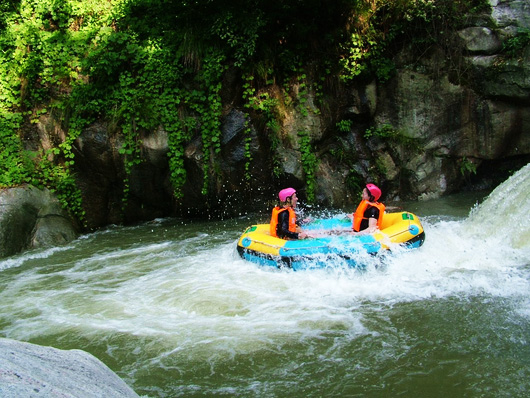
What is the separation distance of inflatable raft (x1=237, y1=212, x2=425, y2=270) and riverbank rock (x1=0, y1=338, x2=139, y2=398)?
11.1 ft

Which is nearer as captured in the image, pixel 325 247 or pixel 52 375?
pixel 52 375

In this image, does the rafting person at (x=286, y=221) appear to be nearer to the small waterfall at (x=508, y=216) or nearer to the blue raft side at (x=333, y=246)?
the blue raft side at (x=333, y=246)

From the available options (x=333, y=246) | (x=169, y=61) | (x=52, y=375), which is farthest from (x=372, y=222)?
(x=169, y=61)

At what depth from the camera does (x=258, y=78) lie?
28.6 feet

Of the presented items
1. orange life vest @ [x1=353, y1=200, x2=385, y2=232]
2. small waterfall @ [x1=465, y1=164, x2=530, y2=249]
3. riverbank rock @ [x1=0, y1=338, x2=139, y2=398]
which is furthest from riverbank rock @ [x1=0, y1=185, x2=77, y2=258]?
small waterfall @ [x1=465, y1=164, x2=530, y2=249]

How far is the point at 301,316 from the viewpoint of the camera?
416 cm

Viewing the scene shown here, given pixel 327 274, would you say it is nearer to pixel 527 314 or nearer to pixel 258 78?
pixel 527 314

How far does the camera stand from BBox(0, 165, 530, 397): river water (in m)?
3.17

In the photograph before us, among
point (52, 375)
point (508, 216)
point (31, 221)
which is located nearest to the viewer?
point (52, 375)

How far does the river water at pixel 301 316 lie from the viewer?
10.4ft

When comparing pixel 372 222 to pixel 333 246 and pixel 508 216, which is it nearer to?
pixel 333 246

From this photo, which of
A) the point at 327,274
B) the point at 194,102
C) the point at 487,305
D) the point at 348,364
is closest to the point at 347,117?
the point at 194,102

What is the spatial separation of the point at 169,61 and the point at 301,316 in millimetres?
6109

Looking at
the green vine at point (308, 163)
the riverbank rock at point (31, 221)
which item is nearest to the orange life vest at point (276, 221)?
the green vine at point (308, 163)
